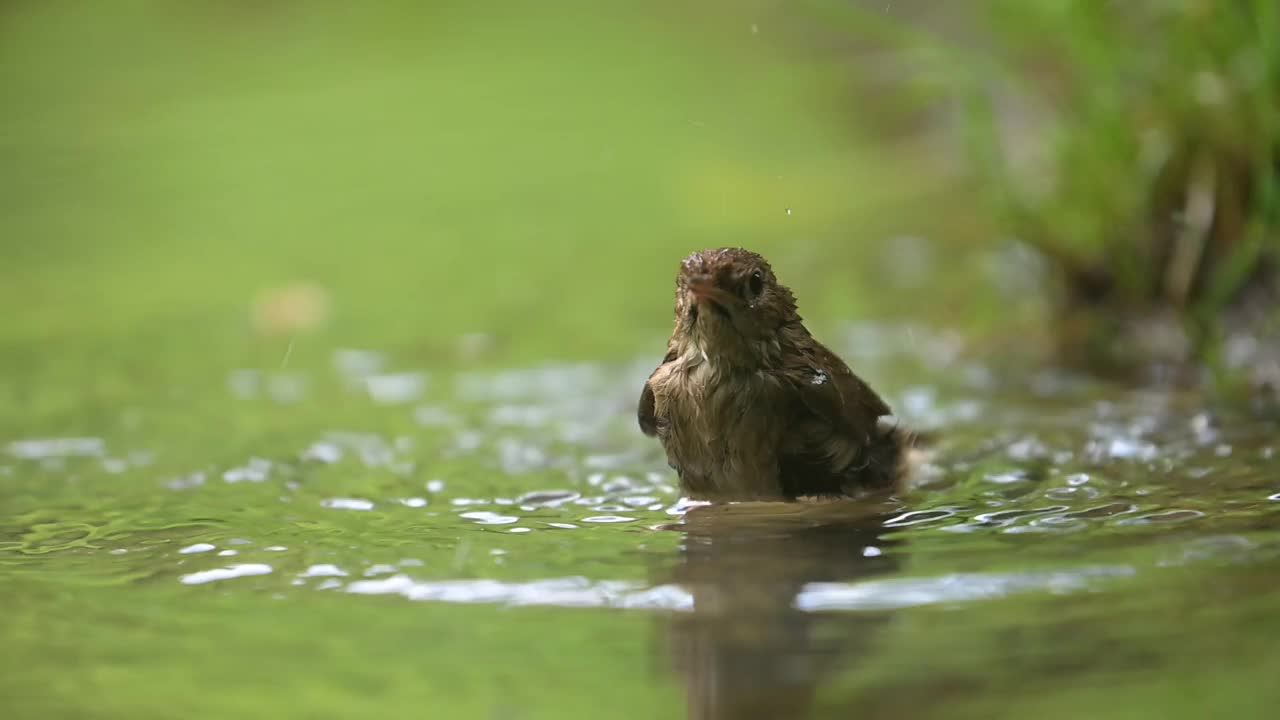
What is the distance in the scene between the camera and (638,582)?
2.65 meters

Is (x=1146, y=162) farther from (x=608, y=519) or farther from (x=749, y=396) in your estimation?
(x=608, y=519)

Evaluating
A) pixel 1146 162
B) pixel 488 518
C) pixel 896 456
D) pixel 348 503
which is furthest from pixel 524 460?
pixel 1146 162

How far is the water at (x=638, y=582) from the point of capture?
6.97ft

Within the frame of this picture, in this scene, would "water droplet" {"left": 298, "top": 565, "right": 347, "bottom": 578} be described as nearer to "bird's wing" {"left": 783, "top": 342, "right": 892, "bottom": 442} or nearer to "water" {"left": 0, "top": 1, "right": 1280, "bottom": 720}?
"water" {"left": 0, "top": 1, "right": 1280, "bottom": 720}

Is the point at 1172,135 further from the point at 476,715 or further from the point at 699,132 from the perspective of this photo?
the point at 699,132

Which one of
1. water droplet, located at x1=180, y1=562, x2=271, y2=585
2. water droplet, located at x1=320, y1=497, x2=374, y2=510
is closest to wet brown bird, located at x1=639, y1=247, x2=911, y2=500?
water droplet, located at x1=320, y1=497, x2=374, y2=510

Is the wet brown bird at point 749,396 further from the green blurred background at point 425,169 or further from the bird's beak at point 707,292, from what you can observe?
the green blurred background at point 425,169

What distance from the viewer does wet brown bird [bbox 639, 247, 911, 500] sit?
3.08 meters

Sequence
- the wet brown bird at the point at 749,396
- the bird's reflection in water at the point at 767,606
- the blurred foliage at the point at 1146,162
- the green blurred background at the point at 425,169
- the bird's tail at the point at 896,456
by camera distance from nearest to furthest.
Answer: the bird's reflection in water at the point at 767,606 → the wet brown bird at the point at 749,396 → the bird's tail at the point at 896,456 → the blurred foliage at the point at 1146,162 → the green blurred background at the point at 425,169

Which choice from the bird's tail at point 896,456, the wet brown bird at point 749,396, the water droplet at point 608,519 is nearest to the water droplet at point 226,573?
the water droplet at point 608,519

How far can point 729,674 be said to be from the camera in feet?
7.14

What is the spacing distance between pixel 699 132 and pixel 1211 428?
808 cm

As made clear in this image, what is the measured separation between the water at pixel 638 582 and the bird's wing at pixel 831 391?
0.63 feet

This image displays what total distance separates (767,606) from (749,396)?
73 centimetres
